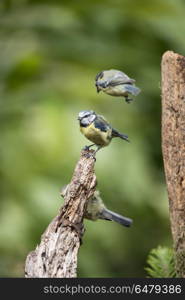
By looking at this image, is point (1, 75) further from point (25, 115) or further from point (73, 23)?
point (73, 23)

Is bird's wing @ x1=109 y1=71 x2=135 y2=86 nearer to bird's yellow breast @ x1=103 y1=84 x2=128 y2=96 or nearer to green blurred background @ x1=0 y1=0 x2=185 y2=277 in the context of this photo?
bird's yellow breast @ x1=103 y1=84 x2=128 y2=96

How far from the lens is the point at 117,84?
6.08 feet

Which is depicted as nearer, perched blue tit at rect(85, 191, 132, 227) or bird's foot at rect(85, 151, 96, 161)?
bird's foot at rect(85, 151, 96, 161)

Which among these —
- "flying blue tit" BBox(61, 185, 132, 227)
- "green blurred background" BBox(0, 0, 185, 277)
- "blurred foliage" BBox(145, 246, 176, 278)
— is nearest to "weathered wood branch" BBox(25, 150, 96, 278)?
"flying blue tit" BBox(61, 185, 132, 227)

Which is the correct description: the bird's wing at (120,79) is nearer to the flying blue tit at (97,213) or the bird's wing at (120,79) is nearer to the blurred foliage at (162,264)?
the flying blue tit at (97,213)

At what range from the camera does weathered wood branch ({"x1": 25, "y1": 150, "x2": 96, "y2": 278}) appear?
171 cm

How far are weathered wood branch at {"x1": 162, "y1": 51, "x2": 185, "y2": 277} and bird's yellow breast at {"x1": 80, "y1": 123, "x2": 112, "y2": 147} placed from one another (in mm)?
147

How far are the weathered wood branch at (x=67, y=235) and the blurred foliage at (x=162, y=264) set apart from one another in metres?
0.30

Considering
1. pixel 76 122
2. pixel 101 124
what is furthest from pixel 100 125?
pixel 76 122

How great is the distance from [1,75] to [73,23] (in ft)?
3.23

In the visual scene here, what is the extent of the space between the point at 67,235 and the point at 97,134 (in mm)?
257

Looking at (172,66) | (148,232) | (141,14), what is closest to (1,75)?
(141,14)

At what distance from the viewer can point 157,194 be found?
5.57 metres

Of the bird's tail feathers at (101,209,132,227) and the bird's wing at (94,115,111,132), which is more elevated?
the bird's wing at (94,115,111,132)
